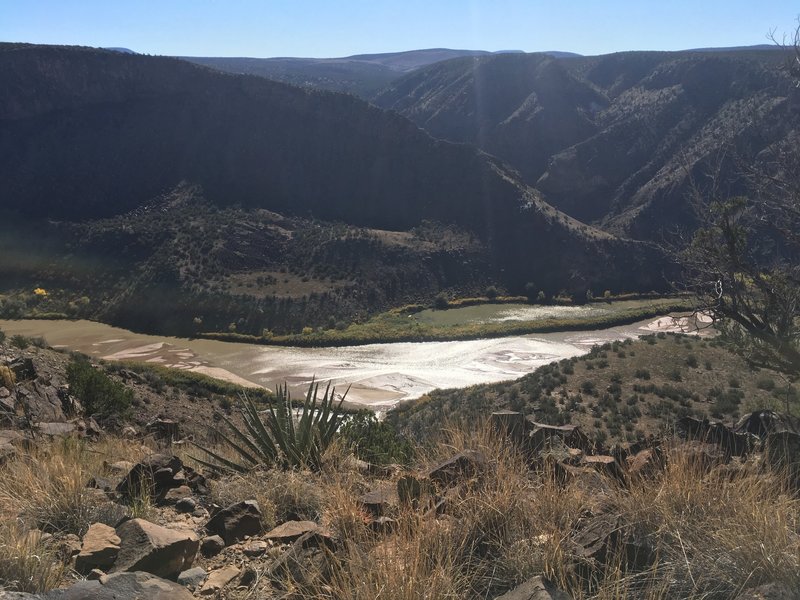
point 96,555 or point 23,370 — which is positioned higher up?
point 96,555

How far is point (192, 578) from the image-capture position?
3713mm

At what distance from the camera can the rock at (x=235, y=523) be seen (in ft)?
14.3

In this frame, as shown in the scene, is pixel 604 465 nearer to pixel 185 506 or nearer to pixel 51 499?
pixel 185 506

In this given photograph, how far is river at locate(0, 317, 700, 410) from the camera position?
31.9m

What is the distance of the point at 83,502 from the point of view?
4543mm

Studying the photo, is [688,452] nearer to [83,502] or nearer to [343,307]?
[83,502]

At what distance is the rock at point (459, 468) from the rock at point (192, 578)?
1.79 meters

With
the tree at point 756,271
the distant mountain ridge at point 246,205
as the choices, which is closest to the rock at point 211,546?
the tree at point 756,271

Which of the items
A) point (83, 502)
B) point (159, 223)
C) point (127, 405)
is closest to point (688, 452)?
point (83, 502)

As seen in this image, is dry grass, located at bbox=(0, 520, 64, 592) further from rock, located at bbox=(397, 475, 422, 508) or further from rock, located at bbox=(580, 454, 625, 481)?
rock, located at bbox=(580, 454, 625, 481)

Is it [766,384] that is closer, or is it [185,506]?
[185,506]

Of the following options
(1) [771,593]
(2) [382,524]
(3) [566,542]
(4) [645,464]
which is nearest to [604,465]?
(4) [645,464]

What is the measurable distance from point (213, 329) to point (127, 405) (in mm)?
29979

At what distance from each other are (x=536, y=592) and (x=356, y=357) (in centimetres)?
3474
